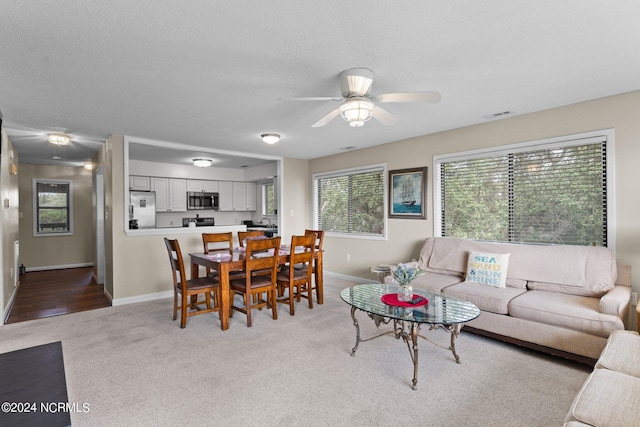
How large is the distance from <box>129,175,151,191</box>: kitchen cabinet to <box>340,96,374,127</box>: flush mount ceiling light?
559 centimetres

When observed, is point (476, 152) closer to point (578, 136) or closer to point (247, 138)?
point (578, 136)

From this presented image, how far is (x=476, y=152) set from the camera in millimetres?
4023

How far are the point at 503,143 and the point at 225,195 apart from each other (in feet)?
19.8

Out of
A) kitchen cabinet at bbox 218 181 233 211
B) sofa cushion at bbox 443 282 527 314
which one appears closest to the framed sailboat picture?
sofa cushion at bbox 443 282 527 314

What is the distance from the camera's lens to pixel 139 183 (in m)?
6.61

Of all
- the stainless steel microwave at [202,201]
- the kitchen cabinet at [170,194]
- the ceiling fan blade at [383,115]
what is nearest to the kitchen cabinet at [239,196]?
the stainless steel microwave at [202,201]

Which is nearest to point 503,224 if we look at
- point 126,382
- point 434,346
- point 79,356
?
point 434,346

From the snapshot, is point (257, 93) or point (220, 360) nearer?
point (220, 360)

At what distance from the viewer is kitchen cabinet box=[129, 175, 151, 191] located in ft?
21.4

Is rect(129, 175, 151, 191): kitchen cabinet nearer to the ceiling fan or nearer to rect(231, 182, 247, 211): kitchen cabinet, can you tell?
rect(231, 182, 247, 211): kitchen cabinet

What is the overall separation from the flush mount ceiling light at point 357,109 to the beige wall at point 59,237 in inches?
247

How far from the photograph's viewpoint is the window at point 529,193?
3229mm

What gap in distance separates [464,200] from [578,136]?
1.35m

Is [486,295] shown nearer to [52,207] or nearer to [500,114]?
[500,114]
